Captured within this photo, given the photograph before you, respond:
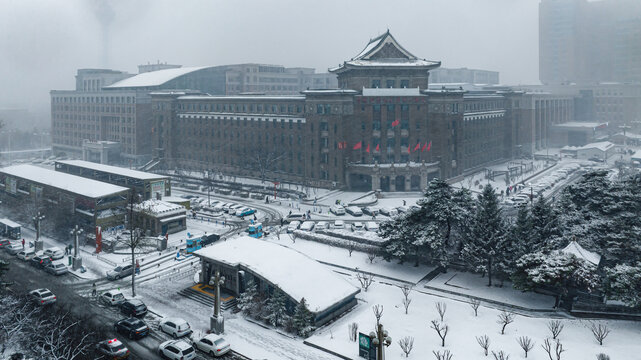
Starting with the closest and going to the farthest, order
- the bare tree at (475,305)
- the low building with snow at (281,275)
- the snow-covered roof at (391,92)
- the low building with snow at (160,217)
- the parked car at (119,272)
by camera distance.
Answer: the bare tree at (475,305), the low building with snow at (281,275), the parked car at (119,272), the low building with snow at (160,217), the snow-covered roof at (391,92)

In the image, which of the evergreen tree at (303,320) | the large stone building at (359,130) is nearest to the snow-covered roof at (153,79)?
the large stone building at (359,130)

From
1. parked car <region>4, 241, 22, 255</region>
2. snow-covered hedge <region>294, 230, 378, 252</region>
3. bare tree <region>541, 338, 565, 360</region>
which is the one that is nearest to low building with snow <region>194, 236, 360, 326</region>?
snow-covered hedge <region>294, 230, 378, 252</region>

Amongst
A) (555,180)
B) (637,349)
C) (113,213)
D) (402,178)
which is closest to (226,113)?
(402,178)

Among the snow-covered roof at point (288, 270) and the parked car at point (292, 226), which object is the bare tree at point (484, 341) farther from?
the parked car at point (292, 226)

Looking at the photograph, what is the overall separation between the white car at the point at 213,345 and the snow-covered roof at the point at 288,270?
264 inches

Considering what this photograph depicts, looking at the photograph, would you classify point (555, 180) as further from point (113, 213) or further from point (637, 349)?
point (113, 213)

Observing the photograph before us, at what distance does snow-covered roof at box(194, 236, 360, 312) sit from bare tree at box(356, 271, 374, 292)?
2413 millimetres

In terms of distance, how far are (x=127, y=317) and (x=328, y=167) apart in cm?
5645

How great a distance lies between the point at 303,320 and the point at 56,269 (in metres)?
27.9

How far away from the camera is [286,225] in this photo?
70312 millimetres

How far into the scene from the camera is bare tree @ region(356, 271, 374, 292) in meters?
44.9

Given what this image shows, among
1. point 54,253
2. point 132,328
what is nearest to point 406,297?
point 132,328

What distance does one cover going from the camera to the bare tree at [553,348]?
31.5m

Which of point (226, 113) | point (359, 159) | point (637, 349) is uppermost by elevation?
point (226, 113)
